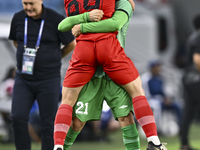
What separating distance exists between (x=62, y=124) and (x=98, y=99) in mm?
399

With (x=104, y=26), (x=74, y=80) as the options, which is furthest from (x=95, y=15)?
(x=74, y=80)

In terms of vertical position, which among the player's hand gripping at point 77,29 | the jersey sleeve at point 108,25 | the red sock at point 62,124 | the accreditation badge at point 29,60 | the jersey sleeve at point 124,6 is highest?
the jersey sleeve at point 124,6

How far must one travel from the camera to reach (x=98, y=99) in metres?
4.05

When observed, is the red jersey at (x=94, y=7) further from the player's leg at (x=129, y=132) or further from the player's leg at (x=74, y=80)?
the player's leg at (x=129, y=132)

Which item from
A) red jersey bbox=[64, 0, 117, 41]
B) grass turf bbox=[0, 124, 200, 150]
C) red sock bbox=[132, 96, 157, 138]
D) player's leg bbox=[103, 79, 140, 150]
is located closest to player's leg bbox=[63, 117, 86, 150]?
player's leg bbox=[103, 79, 140, 150]

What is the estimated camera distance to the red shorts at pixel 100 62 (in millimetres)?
3828

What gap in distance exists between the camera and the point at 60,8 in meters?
16.5

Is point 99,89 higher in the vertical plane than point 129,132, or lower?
higher

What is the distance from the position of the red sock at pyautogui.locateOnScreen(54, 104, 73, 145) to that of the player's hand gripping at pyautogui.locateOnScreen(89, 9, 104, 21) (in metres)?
0.80

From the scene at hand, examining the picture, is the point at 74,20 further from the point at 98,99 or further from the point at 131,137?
the point at 131,137

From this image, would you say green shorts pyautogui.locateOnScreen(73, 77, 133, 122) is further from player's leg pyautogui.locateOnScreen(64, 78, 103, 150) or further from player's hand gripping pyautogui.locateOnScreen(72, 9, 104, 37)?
player's hand gripping pyautogui.locateOnScreen(72, 9, 104, 37)

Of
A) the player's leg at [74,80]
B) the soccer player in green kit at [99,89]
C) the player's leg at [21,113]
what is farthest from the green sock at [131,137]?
the player's leg at [21,113]

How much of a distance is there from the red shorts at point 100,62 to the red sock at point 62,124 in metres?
0.23

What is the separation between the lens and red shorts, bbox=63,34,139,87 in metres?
3.83
